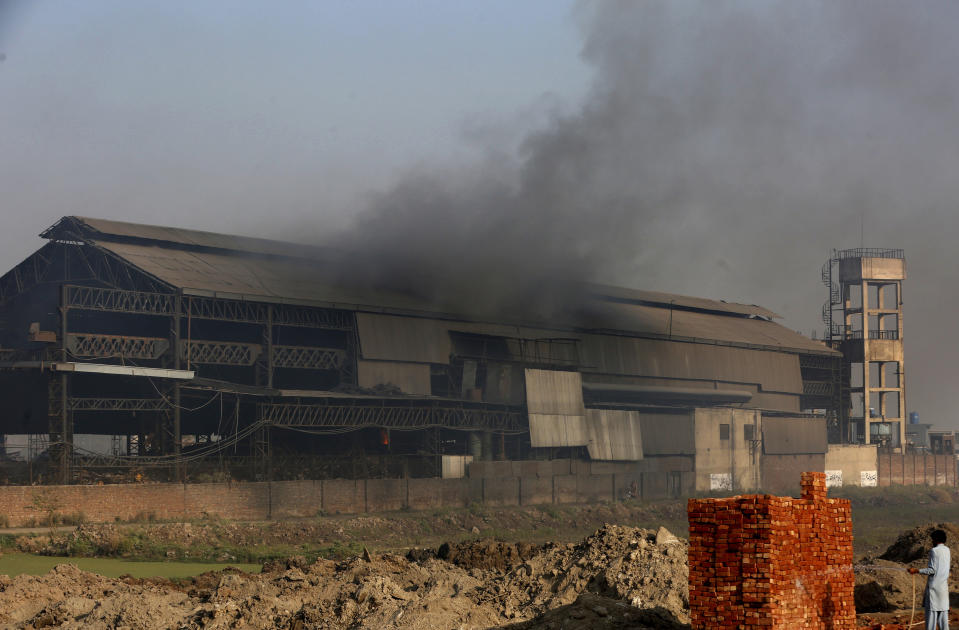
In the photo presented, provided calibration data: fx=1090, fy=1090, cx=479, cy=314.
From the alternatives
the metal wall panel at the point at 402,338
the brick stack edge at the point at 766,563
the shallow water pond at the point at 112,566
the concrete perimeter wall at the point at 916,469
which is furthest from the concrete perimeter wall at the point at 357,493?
the brick stack edge at the point at 766,563

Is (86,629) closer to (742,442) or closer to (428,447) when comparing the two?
(428,447)

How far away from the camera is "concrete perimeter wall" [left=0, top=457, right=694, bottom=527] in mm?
37781

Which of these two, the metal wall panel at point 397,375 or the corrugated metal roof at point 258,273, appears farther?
the metal wall panel at point 397,375

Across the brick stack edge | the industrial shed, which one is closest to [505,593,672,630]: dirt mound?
the brick stack edge

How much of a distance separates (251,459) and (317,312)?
8.01 meters

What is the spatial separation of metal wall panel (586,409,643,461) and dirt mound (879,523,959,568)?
→ 32.1 m

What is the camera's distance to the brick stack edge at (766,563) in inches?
508

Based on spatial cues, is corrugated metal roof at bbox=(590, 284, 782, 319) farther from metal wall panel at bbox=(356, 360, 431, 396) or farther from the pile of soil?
the pile of soil

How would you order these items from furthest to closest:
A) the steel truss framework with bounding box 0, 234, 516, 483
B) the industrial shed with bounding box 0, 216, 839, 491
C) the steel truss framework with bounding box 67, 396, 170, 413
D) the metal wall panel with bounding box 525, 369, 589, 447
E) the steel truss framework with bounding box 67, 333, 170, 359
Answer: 1. the metal wall panel with bounding box 525, 369, 589, 447
2. the industrial shed with bounding box 0, 216, 839, 491
3. the steel truss framework with bounding box 67, 333, 170, 359
4. the steel truss framework with bounding box 0, 234, 516, 483
5. the steel truss framework with bounding box 67, 396, 170, 413

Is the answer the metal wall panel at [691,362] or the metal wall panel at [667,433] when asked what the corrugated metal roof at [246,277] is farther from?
the metal wall panel at [667,433]

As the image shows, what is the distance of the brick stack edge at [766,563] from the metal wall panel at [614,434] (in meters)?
44.9

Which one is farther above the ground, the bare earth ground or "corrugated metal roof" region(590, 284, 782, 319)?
"corrugated metal roof" region(590, 284, 782, 319)

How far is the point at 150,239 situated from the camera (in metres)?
48.6

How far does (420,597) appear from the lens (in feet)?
61.9
